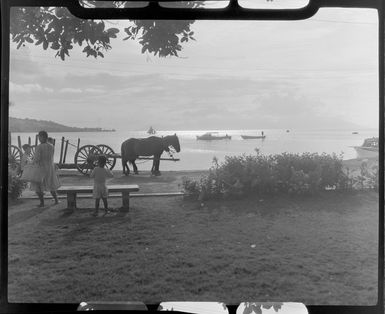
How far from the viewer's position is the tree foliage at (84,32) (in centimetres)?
166

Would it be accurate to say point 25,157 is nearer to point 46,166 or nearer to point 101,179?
point 46,166

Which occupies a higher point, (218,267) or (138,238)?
(138,238)

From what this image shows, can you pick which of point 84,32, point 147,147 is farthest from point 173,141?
point 84,32

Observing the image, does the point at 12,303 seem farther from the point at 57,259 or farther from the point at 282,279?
the point at 282,279

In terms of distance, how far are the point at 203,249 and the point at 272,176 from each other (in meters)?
0.65

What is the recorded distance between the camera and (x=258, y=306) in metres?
1.73

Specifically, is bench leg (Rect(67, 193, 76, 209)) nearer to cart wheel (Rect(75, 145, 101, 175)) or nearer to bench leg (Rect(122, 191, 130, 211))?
cart wheel (Rect(75, 145, 101, 175))

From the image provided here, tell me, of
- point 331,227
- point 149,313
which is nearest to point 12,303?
point 149,313

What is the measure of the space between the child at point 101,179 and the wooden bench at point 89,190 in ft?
0.13

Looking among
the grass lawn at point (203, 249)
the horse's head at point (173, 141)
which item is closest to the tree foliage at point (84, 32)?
the horse's head at point (173, 141)

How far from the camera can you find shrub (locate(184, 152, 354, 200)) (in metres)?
2.43

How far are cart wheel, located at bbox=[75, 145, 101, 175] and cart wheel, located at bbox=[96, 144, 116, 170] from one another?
0.11 ft

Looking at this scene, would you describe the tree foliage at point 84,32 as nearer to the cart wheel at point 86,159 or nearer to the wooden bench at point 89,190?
the cart wheel at point 86,159

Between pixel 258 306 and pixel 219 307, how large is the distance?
9.7 inches
